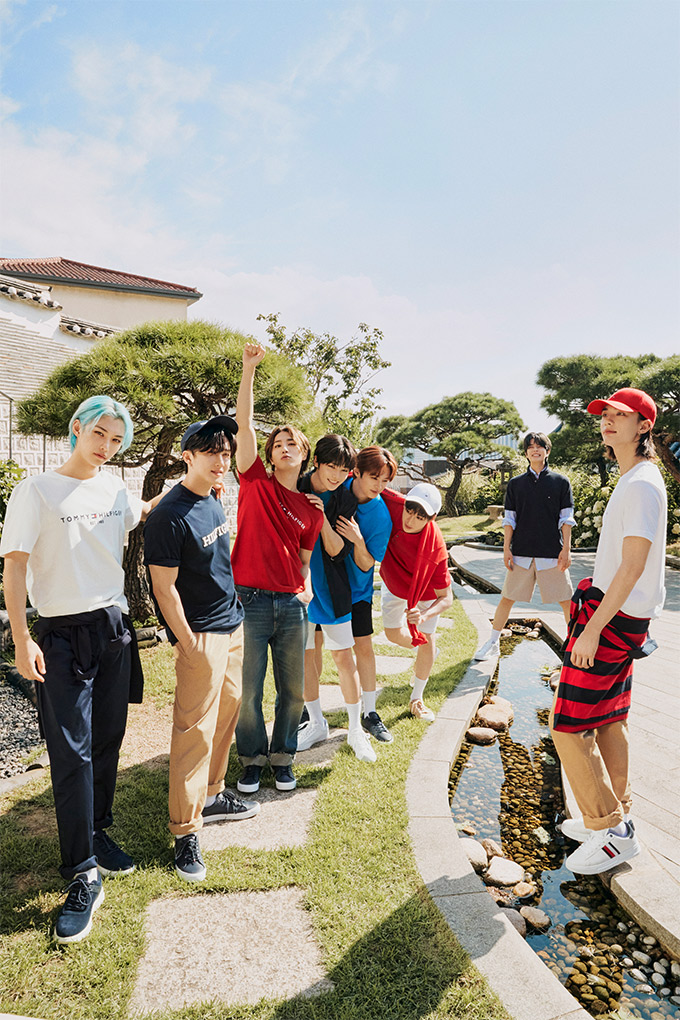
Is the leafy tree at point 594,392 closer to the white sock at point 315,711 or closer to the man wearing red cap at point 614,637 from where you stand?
the man wearing red cap at point 614,637

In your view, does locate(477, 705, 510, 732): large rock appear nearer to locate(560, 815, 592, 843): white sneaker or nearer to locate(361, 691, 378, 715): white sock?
locate(361, 691, 378, 715): white sock

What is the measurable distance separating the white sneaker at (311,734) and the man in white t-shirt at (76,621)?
1268 millimetres

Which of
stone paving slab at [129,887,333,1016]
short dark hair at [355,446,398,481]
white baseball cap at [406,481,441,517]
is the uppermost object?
short dark hair at [355,446,398,481]

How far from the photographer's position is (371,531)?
3406 mm

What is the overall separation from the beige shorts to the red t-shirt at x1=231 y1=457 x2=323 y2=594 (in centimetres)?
256

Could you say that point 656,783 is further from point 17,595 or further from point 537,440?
point 17,595

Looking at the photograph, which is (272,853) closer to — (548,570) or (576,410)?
(548,570)

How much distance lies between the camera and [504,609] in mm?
4906

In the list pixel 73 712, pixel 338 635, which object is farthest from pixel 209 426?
pixel 338 635

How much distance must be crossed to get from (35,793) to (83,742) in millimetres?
1067

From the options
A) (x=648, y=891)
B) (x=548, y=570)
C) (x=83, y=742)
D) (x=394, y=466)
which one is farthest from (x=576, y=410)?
(x=83, y=742)

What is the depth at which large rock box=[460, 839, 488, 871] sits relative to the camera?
2537 mm

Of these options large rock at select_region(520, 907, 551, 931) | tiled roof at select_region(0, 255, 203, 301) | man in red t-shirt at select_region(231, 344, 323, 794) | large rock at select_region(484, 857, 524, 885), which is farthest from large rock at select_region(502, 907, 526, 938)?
tiled roof at select_region(0, 255, 203, 301)

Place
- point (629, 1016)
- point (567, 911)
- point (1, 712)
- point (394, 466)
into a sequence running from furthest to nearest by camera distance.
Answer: point (1, 712) < point (394, 466) < point (567, 911) < point (629, 1016)
